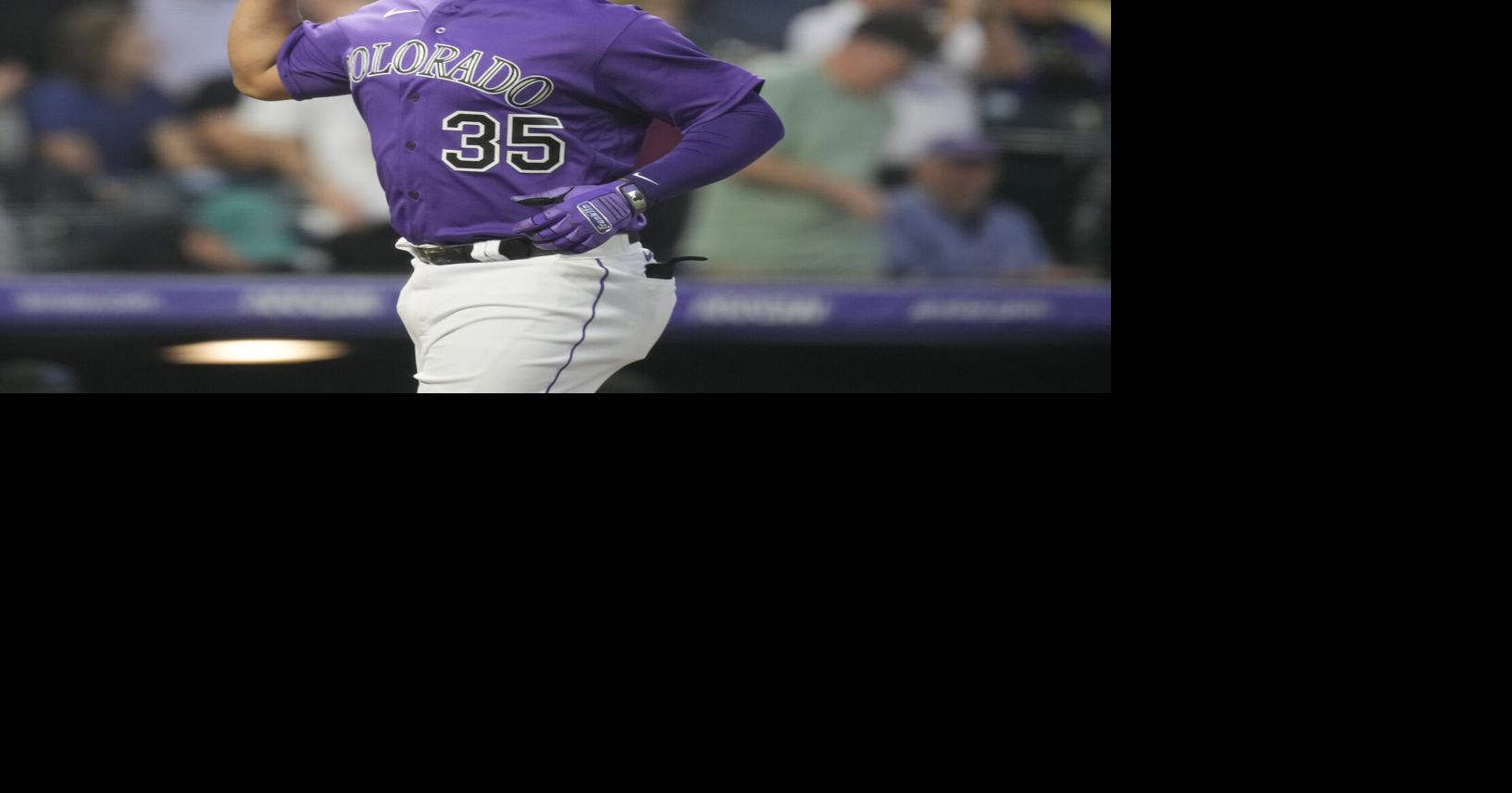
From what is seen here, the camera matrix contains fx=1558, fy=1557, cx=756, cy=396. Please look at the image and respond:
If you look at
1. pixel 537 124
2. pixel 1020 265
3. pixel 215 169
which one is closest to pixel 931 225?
pixel 1020 265

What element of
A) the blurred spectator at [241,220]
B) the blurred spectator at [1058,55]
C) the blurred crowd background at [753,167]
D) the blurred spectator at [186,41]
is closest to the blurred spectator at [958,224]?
the blurred crowd background at [753,167]

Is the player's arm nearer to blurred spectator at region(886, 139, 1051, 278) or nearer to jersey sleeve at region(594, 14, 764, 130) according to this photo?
jersey sleeve at region(594, 14, 764, 130)

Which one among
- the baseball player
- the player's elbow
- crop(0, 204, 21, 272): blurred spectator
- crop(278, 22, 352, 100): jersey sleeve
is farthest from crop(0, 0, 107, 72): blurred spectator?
the baseball player

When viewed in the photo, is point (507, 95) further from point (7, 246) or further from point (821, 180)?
point (7, 246)

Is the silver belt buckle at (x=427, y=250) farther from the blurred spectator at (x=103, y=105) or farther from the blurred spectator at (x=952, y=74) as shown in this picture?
the blurred spectator at (x=952, y=74)

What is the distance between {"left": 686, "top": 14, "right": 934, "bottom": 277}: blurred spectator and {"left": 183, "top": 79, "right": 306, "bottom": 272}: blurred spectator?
0.89m

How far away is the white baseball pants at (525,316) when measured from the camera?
2459 mm

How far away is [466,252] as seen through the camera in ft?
8.16

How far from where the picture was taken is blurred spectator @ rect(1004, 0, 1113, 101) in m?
3.46

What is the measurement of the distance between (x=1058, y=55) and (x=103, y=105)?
2.07 meters

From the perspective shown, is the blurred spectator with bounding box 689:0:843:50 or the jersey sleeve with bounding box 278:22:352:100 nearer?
the jersey sleeve with bounding box 278:22:352:100

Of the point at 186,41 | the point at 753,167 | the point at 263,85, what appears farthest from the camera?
the point at 753,167

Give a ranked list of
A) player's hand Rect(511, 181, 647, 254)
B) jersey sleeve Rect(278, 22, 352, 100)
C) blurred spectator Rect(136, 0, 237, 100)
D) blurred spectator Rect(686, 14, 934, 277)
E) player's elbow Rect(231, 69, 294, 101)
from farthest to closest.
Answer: blurred spectator Rect(686, 14, 934, 277), blurred spectator Rect(136, 0, 237, 100), player's elbow Rect(231, 69, 294, 101), jersey sleeve Rect(278, 22, 352, 100), player's hand Rect(511, 181, 647, 254)

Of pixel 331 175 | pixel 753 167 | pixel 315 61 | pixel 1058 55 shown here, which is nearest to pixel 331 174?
pixel 331 175
